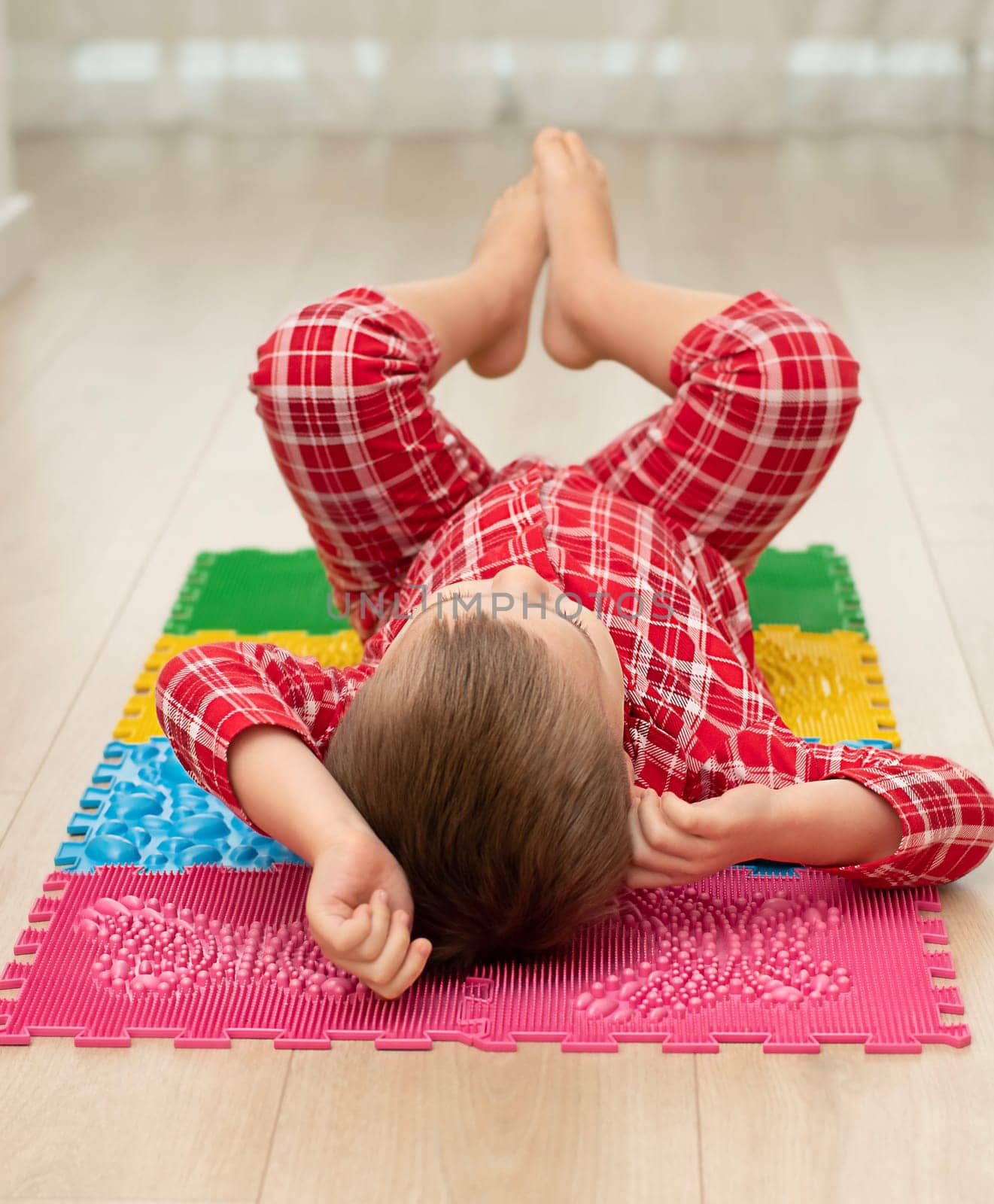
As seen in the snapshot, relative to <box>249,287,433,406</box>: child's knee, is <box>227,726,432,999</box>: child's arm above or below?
below

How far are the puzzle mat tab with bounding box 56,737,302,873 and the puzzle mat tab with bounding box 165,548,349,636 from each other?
244 millimetres

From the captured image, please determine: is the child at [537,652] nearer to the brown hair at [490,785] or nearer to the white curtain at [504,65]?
the brown hair at [490,785]

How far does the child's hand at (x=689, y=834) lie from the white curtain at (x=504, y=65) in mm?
2377

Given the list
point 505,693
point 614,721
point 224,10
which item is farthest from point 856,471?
point 224,10

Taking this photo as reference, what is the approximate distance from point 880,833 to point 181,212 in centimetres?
203

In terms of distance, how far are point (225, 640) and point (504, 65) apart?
213 cm

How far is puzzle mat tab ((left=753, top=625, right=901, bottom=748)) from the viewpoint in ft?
3.66

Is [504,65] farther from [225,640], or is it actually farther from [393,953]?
[393,953]

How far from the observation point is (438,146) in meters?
2.88

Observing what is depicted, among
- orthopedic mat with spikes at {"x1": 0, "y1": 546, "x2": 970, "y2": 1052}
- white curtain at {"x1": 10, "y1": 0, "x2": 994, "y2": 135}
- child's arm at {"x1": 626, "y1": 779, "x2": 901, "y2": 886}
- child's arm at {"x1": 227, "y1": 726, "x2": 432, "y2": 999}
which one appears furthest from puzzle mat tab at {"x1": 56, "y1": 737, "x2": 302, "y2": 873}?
white curtain at {"x1": 10, "y1": 0, "x2": 994, "y2": 135}

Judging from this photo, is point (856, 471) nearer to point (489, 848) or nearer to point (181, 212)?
point (489, 848)

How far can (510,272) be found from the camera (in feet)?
4.50

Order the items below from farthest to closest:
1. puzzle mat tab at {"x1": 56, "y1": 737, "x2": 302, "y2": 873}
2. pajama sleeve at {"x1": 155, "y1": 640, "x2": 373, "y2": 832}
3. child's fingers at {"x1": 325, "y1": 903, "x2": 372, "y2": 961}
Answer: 1. puzzle mat tab at {"x1": 56, "y1": 737, "x2": 302, "y2": 873}
2. pajama sleeve at {"x1": 155, "y1": 640, "x2": 373, "y2": 832}
3. child's fingers at {"x1": 325, "y1": 903, "x2": 372, "y2": 961}

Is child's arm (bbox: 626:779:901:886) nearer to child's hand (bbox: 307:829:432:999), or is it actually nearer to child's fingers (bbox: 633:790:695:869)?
child's fingers (bbox: 633:790:695:869)
